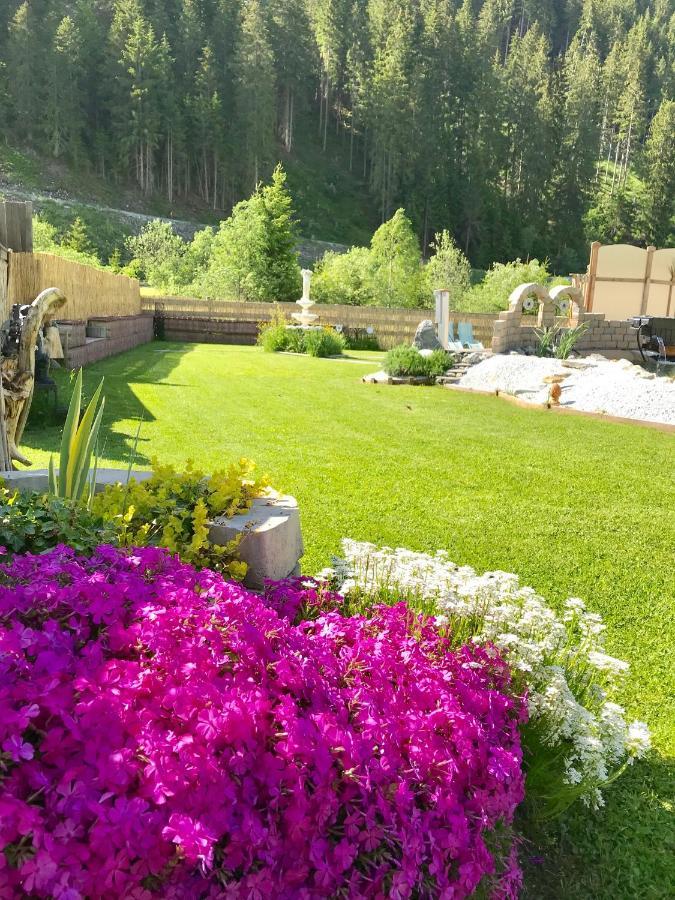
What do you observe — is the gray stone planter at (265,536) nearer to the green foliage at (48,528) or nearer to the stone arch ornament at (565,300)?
the green foliage at (48,528)

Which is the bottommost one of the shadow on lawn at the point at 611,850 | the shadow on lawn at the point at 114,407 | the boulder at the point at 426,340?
the shadow on lawn at the point at 611,850

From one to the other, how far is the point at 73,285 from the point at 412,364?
6080 millimetres

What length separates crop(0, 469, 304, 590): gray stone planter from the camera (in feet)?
8.72

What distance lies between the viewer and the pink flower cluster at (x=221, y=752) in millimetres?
1119

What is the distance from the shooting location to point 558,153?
238 feet

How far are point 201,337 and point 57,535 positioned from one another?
2048cm

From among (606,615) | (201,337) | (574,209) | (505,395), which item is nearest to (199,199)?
(574,209)

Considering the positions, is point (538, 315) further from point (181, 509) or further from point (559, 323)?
point (181, 509)

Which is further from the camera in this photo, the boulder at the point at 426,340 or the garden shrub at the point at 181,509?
the boulder at the point at 426,340

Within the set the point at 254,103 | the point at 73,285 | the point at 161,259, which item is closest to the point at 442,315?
the point at 73,285

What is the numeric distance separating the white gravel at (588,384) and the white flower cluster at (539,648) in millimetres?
7199

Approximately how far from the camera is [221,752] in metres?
1.30

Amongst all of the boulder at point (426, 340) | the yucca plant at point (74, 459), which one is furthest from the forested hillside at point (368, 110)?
the yucca plant at point (74, 459)

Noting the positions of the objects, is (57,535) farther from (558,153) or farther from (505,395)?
(558,153)
